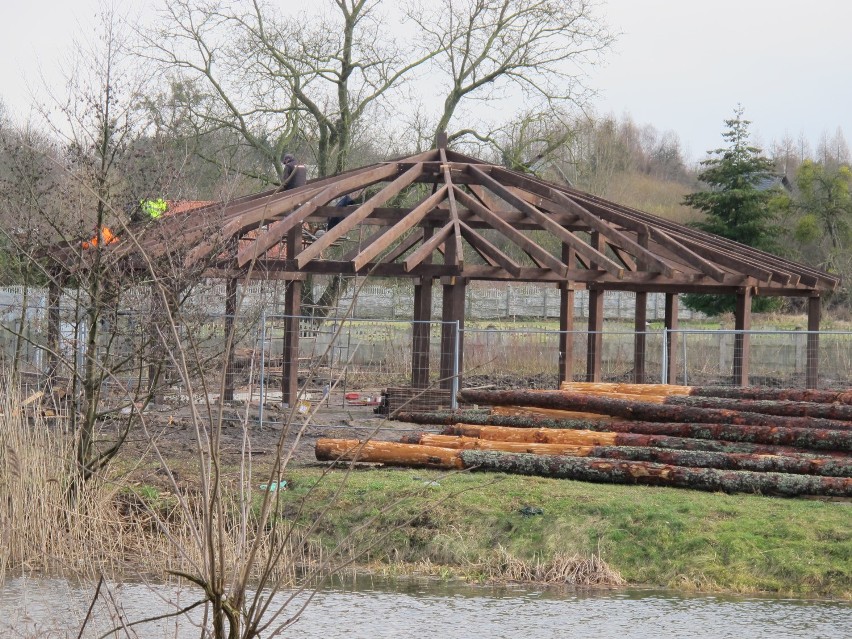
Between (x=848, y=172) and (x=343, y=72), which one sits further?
(x=848, y=172)

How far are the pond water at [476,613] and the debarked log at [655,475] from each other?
2.36 m

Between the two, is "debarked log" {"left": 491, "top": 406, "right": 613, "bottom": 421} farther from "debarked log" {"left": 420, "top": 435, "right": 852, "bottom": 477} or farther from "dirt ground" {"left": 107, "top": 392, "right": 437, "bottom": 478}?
"dirt ground" {"left": 107, "top": 392, "right": 437, "bottom": 478}

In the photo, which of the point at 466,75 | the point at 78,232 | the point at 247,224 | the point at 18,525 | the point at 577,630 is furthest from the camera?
the point at 466,75

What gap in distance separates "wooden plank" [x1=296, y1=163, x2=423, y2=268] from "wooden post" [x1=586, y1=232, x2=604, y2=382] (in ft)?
11.5

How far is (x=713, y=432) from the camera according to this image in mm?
11812

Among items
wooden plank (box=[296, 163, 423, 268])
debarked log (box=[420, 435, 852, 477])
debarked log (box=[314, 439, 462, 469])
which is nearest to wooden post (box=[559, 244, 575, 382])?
wooden plank (box=[296, 163, 423, 268])

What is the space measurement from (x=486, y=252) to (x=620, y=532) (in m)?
11.3

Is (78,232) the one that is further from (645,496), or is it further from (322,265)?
(322,265)

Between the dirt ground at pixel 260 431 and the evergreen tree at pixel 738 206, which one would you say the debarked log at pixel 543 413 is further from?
the evergreen tree at pixel 738 206

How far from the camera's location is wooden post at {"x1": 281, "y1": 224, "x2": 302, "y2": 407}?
1722cm

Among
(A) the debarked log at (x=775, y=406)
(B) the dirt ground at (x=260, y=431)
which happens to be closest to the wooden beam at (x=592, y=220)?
(B) the dirt ground at (x=260, y=431)

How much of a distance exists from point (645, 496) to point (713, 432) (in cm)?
166

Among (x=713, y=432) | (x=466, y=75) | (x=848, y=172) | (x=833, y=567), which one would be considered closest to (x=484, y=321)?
(x=466, y=75)

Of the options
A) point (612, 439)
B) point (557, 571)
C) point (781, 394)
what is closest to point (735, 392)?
point (781, 394)
